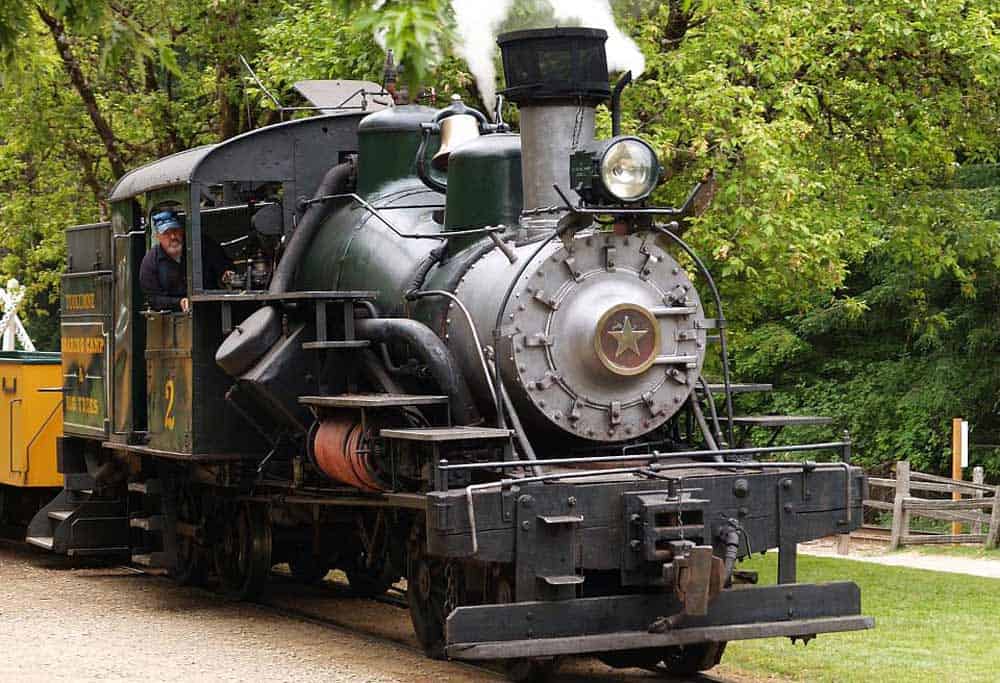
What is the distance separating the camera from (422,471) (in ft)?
28.3

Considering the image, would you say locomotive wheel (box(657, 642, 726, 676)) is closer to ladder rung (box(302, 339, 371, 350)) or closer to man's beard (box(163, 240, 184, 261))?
ladder rung (box(302, 339, 371, 350))

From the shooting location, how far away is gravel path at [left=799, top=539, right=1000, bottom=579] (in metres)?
15.1

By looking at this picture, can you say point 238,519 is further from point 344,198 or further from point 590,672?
point 590,672

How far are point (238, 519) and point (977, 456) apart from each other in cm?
1357

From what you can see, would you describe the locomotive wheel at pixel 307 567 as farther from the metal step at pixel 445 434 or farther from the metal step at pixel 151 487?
the metal step at pixel 445 434

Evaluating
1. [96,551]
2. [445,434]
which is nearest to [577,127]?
[445,434]

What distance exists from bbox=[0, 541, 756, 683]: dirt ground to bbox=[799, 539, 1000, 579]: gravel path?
548cm

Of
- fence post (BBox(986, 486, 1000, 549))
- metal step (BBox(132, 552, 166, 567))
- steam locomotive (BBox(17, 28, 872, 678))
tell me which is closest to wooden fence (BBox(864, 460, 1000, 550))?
fence post (BBox(986, 486, 1000, 549))

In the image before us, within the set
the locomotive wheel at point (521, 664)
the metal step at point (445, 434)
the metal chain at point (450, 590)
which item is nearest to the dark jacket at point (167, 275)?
the metal step at point (445, 434)

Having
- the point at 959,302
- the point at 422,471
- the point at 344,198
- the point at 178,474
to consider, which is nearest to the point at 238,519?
the point at 178,474

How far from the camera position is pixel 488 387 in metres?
8.78

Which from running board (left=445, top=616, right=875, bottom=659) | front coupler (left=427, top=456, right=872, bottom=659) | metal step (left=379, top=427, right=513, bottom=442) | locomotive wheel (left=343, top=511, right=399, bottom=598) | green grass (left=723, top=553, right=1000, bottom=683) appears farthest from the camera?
locomotive wheel (left=343, top=511, right=399, bottom=598)

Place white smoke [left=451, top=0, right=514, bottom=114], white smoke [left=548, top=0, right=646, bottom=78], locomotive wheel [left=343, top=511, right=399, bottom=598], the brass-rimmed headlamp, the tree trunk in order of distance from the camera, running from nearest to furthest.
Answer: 1. the brass-rimmed headlamp
2. white smoke [left=548, top=0, right=646, bottom=78]
3. white smoke [left=451, top=0, right=514, bottom=114]
4. locomotive wheel [left=343, top=511, right=399, bottom=598]
5. the tree trunk

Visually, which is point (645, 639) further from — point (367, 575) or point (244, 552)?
point (367, 575)
